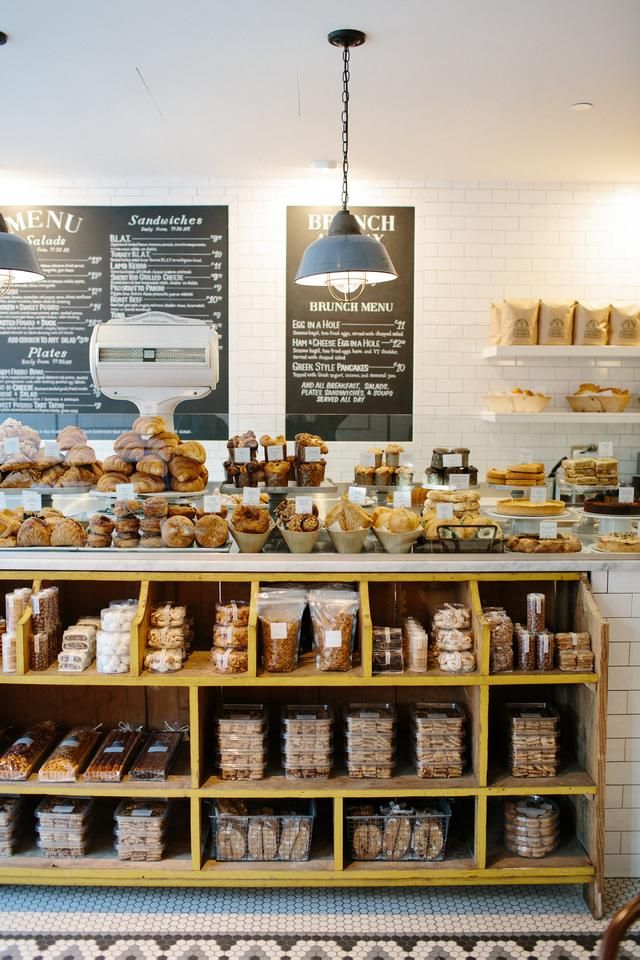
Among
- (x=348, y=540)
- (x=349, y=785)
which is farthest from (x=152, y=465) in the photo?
(x=349, y=785)

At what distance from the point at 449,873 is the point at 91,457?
6.15ft

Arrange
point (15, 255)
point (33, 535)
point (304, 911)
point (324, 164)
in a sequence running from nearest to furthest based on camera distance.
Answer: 1. point (304, 911)
2. point (33, 535)
3. point (15, 255)
4. point (324, 164)

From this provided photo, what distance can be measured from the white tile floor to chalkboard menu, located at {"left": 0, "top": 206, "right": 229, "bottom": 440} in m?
3.21

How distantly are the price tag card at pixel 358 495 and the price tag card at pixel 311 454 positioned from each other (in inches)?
7.2

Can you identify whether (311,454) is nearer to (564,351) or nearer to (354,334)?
(354,334)

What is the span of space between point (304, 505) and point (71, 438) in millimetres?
893

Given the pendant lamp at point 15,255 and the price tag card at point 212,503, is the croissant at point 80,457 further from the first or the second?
the pendant lamp at point 15,255

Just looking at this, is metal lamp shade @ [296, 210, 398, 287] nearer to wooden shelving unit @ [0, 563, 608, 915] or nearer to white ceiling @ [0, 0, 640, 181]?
white ceiling @ [0, 0, 640, 181]

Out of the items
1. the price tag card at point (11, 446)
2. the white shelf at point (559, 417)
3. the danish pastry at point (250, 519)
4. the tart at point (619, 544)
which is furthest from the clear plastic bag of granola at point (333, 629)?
the white shelf at point (559, 417)

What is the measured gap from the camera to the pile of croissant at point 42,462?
2955mm

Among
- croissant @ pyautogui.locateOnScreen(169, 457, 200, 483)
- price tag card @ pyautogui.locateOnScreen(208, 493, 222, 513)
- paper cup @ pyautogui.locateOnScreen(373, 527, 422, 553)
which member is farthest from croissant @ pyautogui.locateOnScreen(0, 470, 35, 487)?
paper cup @ pyautogui.locateOnScreen(373, 527, 422, 553)

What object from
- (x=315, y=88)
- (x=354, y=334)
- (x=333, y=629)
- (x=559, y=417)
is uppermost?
(x=315, y=88)

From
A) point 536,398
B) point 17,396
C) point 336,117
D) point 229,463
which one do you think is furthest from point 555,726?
point 17,396

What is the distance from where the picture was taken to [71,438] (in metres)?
3.05
